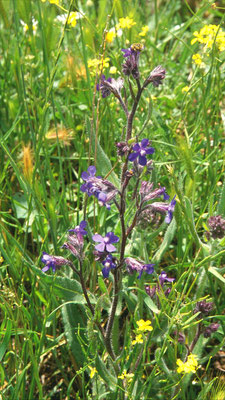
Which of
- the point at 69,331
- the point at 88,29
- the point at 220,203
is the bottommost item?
the point at 69,331

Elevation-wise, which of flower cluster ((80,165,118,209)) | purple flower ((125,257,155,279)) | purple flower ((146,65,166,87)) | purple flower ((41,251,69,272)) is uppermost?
purple flower ((146,65,166,87))

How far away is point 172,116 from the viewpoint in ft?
11.1

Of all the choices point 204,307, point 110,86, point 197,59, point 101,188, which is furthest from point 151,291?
point 197,59

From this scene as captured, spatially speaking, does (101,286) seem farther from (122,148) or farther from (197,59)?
(197,59)

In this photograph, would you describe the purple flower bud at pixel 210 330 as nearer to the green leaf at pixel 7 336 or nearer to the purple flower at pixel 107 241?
the purple flower at pixel 107 241

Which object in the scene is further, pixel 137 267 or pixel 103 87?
pixel 103 87

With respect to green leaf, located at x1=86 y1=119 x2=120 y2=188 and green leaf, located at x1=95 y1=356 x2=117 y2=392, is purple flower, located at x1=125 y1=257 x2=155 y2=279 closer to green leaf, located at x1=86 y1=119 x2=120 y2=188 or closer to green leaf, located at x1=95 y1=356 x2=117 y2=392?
green leaf, located at x1=95 y1=356 x2=117 y2=392

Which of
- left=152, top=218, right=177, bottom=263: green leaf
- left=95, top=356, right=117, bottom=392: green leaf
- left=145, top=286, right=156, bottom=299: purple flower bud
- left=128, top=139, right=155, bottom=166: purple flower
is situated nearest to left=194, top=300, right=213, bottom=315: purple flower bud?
left=145, top=286, right=156, bottom=299: purple flower bud

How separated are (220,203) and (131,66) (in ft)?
2.53

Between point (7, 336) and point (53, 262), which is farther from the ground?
point (53, 262)

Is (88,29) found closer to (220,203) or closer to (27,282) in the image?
(220,203)

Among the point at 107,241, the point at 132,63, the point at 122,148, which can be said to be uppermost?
the point at 132,63

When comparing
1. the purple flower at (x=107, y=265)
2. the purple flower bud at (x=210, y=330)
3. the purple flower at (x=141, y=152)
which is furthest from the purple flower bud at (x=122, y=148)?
the purple flower bud at (x=210, y=330)

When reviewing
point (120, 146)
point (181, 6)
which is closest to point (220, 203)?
point (120, 146)
